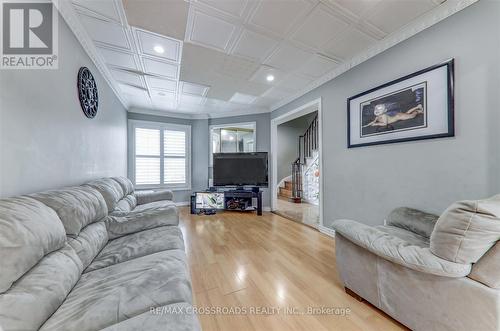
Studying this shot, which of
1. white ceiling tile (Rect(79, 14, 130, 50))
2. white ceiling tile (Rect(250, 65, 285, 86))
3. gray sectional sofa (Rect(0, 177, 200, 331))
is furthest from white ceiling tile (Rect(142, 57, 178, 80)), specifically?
gray sectional sofa (Rect(0, 177, 200, 331))

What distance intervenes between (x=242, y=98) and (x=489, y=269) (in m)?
3.91

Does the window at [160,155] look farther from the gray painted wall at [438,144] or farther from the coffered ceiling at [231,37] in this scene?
the gray painted wall at [438,144]

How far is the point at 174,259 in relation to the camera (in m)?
1.24

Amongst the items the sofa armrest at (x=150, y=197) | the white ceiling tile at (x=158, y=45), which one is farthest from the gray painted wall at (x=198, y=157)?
the white ceiling tile at (x=158, y=45)

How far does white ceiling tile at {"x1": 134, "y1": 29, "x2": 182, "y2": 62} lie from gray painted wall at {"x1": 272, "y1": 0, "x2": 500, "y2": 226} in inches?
91.0

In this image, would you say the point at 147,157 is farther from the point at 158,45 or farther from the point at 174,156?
the point at 158,45

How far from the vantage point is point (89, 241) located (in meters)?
1.29

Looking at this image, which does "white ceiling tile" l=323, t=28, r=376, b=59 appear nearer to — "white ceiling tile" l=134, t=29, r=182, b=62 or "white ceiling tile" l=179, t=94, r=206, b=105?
"white ceiling tile" l=134, t=29, r=182, b=62

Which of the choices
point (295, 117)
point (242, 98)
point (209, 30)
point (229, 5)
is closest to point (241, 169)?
point (242, 98)

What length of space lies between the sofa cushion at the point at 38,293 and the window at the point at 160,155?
3968mm

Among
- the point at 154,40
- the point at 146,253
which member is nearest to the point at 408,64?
the point at 154,40

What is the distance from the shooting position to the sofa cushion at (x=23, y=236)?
2.31 feet

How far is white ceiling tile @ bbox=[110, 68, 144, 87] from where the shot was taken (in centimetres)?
284

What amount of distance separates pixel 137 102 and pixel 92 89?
6.52ft
